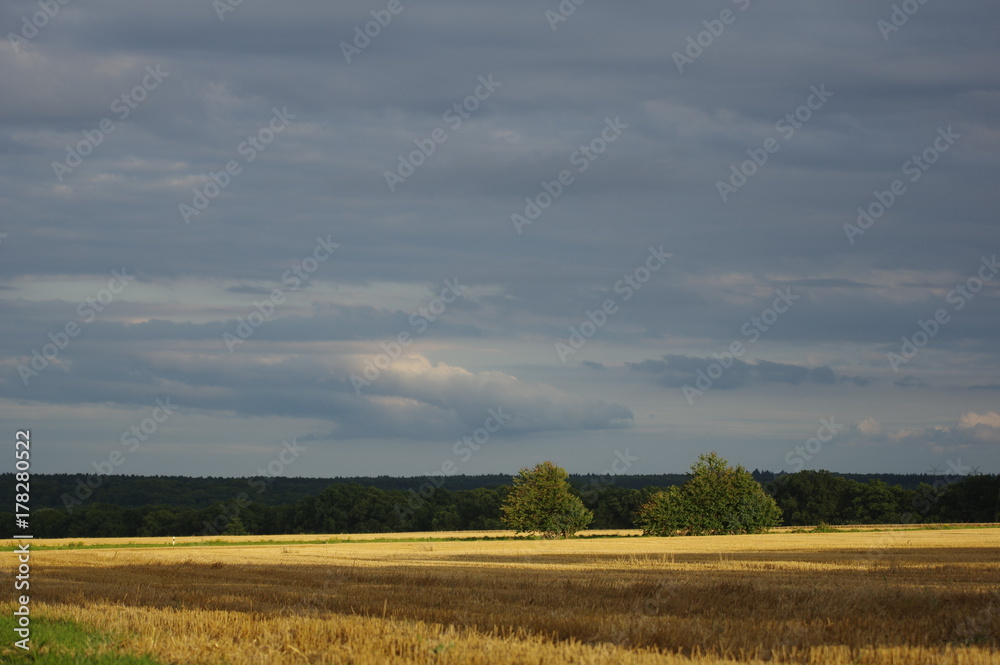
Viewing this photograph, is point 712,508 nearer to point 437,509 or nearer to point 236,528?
point 437,509

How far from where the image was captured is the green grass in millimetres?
13031

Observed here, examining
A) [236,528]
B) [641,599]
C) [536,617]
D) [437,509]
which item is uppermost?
[536,617]

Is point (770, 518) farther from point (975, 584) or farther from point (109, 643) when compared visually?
point (109, 643)

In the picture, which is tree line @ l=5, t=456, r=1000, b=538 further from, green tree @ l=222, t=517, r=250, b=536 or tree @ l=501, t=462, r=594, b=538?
tree @ l=501, t=462, r=594, b=538

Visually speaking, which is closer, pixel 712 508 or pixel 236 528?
pixel 712 508

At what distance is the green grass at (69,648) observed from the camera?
513 inches

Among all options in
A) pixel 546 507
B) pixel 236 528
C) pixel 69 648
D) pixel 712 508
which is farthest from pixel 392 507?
pixel 69 648

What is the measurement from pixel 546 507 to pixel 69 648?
82.4 metres

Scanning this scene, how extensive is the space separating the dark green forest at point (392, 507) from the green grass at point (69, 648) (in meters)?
104

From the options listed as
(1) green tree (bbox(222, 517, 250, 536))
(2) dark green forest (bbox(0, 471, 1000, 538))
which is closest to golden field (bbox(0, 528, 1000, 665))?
(2) dark green forest (bbox(0, 471, 1000, 538))

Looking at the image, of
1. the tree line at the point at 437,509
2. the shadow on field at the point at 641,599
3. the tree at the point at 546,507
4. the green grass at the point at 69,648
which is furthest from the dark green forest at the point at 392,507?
the green grass at the point at 69,648

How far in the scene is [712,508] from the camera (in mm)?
92562

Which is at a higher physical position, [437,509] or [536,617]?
[536,617]

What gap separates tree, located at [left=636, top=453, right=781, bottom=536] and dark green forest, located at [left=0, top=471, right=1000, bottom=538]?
29.0 m
